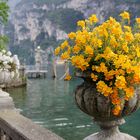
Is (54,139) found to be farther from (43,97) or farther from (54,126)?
(43,97)

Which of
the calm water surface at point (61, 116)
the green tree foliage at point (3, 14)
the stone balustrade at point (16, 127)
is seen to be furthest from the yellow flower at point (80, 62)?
the green tree foliage at point (3, 14)

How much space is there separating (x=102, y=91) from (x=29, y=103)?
2767 centimetres

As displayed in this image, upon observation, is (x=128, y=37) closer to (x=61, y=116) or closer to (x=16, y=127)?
(x=16, y=127)

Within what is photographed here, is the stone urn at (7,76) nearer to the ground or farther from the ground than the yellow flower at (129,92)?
nearer to the ground

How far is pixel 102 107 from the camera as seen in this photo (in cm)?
462

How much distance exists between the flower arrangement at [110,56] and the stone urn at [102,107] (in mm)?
70

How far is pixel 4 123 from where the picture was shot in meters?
6.48

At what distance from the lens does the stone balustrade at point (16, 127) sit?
5402 millimetres

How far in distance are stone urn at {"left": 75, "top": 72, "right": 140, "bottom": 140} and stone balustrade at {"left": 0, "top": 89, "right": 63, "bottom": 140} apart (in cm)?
69

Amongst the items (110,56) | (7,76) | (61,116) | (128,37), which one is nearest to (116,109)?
(110,56)

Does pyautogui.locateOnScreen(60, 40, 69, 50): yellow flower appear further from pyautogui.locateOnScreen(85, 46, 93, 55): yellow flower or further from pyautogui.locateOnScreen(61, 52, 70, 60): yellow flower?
pyautogui.locateOnScreen(85, 46, 93, 55): yellow flower

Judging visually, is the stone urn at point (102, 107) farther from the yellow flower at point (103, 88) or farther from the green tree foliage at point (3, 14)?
the green tree foliage at point (3, 14)

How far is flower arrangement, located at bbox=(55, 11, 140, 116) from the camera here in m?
4.55

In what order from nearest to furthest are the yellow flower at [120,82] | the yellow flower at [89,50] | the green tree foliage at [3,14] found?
the yellow flower at [120,82]
the yellow flower at [89,50]
the green tree foliage at [3,14]
